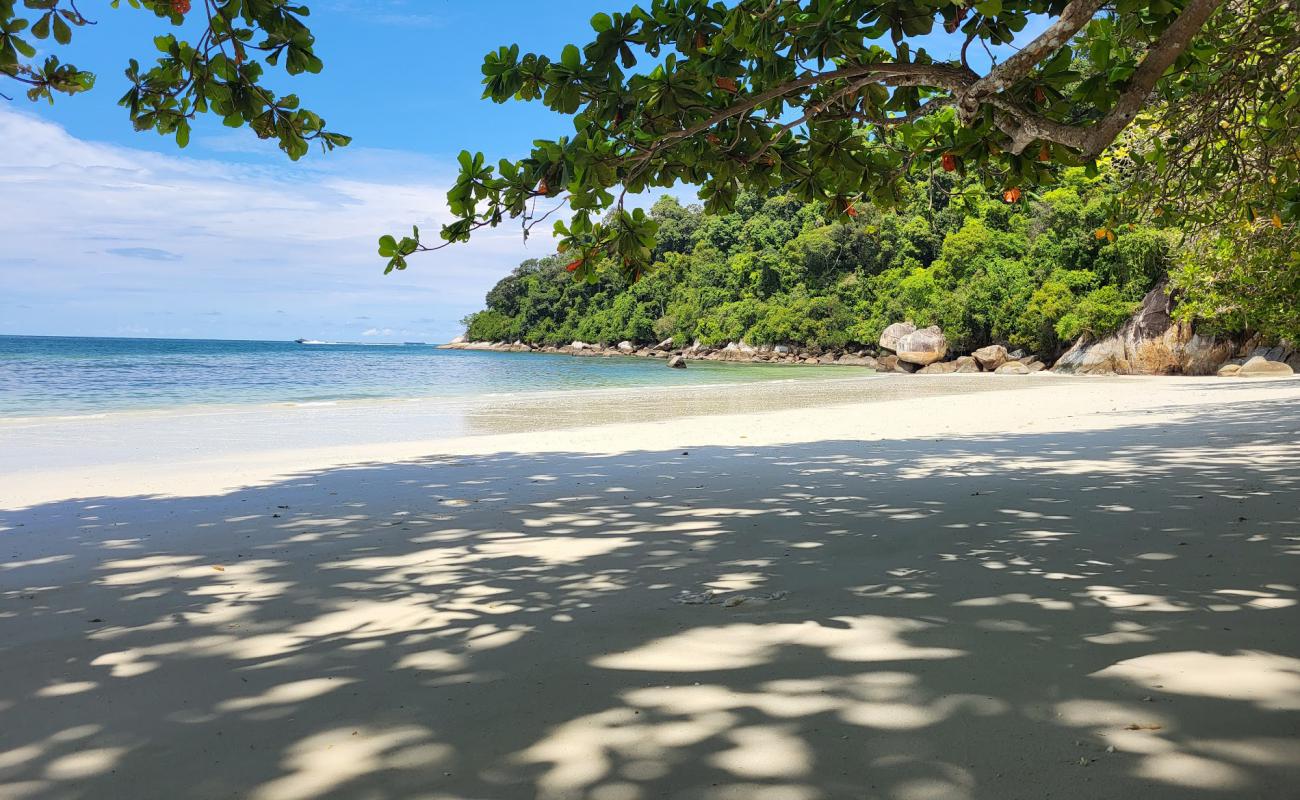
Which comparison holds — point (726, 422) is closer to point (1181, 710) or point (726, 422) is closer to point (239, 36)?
point (239, 36)

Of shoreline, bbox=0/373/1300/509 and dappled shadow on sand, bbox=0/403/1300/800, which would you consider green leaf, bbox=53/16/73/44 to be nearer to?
dappled shadow on sand, bbox=0/403/1300/800

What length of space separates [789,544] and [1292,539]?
254 centimetres

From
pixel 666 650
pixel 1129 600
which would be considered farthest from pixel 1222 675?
pixel 666 650

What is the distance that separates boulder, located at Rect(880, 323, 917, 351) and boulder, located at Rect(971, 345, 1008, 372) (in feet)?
15.1

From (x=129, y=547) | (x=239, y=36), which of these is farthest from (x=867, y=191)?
(x=129, y=547)

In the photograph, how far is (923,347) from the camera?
42469 mm

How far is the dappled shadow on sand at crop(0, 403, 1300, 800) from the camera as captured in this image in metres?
2.21

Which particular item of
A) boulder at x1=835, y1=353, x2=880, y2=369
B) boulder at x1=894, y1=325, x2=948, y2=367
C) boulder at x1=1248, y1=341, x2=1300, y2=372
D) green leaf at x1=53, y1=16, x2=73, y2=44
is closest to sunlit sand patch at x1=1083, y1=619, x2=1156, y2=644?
green leaf at x1=53, y1=16, x2=73, y2=44

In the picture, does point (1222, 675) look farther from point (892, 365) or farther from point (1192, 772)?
point (892, 365)

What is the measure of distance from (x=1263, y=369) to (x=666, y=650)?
31.3 metres

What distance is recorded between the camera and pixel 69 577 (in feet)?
14.6

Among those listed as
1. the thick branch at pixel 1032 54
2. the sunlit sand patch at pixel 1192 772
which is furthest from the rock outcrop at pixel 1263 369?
the sunlit sand patch at pixel 1192 772

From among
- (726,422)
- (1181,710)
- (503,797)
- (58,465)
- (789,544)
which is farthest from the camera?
(726,422)

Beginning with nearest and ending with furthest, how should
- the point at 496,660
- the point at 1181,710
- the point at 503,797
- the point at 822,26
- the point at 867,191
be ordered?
the point at 503,797 → the point at 1181,710 → the point at 496,660 → the point at 822,26 → the point at 867,191
